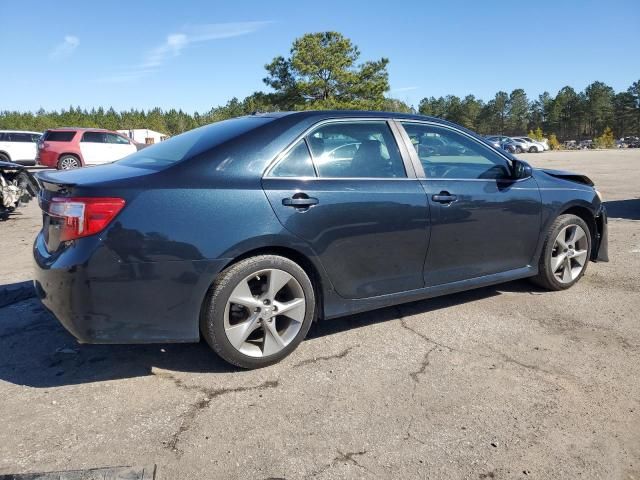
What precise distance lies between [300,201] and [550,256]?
8.34 feet

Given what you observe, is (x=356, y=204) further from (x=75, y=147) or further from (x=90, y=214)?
(x=75, y=147)

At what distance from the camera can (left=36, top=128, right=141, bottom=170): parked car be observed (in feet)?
62.2

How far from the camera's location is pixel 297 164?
320 cm

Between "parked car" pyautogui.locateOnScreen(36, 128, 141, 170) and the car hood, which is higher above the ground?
"parked car" pyautogui.locateOnScreen(36, 128, 141, 170)

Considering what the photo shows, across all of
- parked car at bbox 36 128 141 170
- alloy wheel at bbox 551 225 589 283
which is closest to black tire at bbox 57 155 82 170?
parked car at bbox 36 128 141 170

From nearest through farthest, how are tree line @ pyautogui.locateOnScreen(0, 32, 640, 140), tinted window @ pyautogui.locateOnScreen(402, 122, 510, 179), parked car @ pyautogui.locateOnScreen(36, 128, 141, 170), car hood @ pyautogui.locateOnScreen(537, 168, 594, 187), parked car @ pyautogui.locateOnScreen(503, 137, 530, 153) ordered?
tinted window @ pyautogui.locateOnScreen(402, 122, 510, 179) → car hood @ pyautogui.locateOnScreen(537, 168, 594, 187) → parked car @ pyautogui.locateOnScreen(36, 128, 141, 170) → parked car @ pyautogui.locateOnScreen(503, 137, 530, 153) → tree line @ pyautogui.locateOnScreen(0, 32, 640, 140)

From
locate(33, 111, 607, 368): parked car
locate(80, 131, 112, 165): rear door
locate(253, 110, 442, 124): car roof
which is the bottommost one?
locate(33, 111, 607, 368): parked car

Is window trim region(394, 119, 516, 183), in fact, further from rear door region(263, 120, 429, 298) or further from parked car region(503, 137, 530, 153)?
parked car region(503, 137, 530, 153)

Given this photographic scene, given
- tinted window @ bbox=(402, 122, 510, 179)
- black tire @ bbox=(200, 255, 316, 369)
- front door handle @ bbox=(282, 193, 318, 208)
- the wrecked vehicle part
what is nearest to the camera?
black tire @ bbox=(200, 255, 316, 369)

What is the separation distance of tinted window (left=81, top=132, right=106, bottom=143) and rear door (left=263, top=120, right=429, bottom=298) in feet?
61.7

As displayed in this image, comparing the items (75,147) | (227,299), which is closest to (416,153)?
(227,299)

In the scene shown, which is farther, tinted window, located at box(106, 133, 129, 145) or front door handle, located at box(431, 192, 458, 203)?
tinted window, located at box(106, 133, 129, 145)

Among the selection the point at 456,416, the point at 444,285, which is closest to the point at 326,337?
the point at 444,285

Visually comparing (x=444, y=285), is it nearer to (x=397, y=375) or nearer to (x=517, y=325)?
(x=517, y=325)
